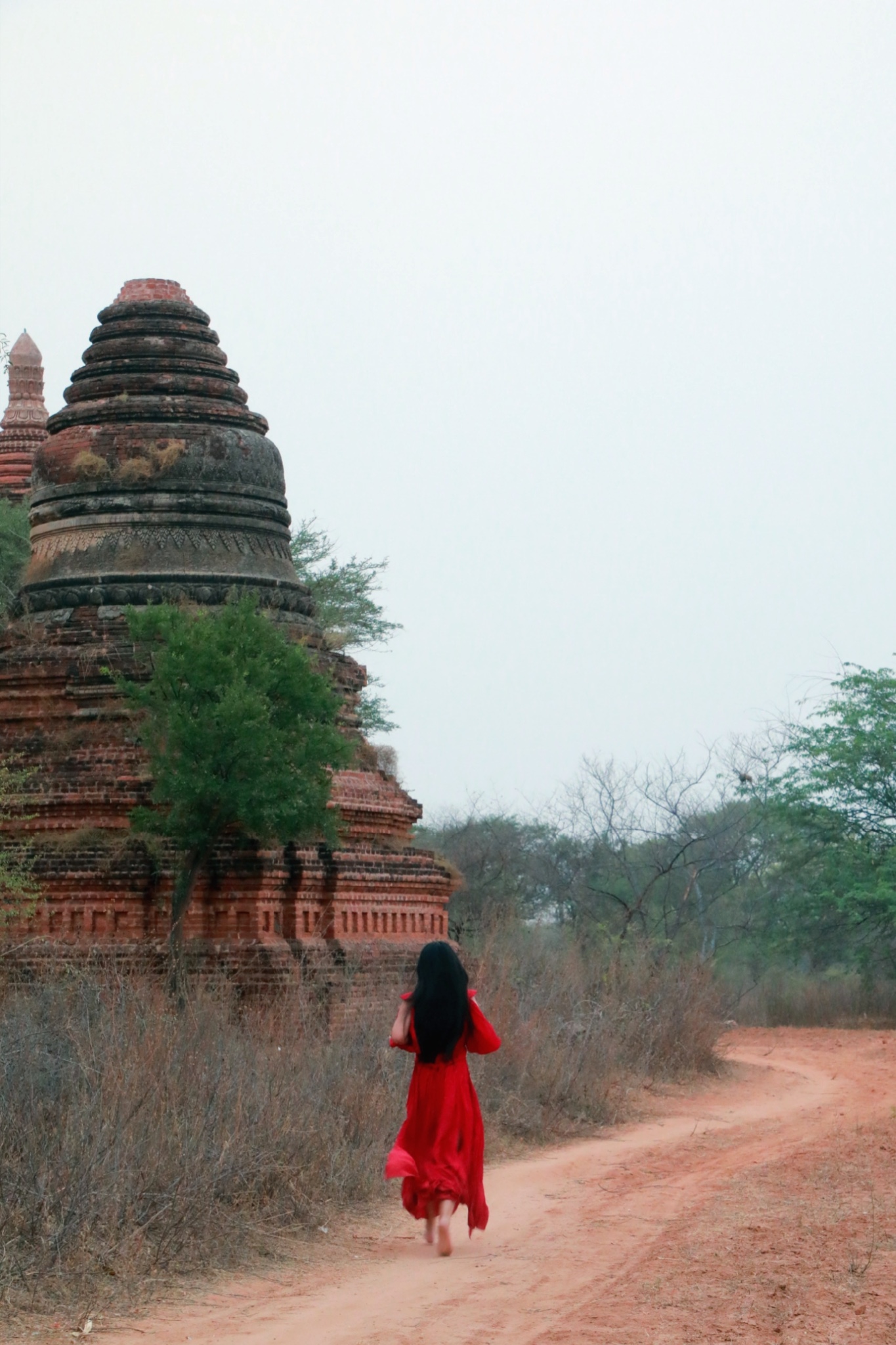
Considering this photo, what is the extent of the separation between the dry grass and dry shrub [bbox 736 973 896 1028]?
1237 centimetres

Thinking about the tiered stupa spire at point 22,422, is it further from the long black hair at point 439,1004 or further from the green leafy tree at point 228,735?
the long black hair at point 439,1004

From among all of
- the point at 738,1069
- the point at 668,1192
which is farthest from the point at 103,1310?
the point at 738,1069

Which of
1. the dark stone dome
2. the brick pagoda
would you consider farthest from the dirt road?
the dark stone dome

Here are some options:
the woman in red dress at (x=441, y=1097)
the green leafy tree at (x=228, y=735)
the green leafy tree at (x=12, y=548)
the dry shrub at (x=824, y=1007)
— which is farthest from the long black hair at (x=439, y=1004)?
the dry shrub at (x=824, y=1007)

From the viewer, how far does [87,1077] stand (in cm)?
814

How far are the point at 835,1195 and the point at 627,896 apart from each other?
32227 mm

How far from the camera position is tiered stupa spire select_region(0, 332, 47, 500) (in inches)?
937

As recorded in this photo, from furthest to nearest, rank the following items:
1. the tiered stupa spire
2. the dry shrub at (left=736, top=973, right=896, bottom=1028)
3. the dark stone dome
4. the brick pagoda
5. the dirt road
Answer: the dry shrub at (left=736, top=973, right=896, bottom=1028), the tiered stupa spire, the dark stone dome, the brick pagoda, the dirt road

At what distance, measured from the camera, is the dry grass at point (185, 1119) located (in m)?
6.82

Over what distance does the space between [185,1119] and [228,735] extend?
15.3 feet

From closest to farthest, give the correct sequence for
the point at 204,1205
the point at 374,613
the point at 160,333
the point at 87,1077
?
the point at 204,1205 < the point at 87,1077 < the point at 160,333 < the point at 374,613

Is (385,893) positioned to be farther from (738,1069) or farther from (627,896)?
(627,896)

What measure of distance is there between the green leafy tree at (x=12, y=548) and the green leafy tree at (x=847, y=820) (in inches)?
484

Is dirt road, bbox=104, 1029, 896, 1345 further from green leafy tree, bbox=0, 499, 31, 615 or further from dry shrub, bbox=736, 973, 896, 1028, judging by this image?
dry shrub, bbox=736, 973, 896, 1028
